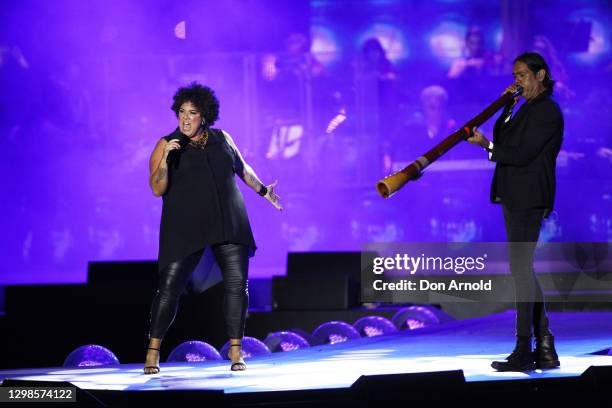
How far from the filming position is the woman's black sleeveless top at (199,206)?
4176 millimetres

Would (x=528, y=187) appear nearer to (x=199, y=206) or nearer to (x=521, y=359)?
(x=521, y=359)

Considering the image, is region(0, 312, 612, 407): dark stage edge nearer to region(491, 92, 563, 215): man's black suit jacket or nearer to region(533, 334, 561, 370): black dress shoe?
region(533, 334, 561, 370): black dress shoe

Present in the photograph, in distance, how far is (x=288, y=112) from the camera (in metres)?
10.4

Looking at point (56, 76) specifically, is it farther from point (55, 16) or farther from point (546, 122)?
point (546, 122)

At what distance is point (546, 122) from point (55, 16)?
8450 millimetres

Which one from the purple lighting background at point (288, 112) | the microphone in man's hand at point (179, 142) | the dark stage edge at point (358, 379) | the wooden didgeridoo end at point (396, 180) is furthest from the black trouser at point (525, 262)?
the purple lighting background at point (288, 112)

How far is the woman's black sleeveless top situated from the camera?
4176 mm

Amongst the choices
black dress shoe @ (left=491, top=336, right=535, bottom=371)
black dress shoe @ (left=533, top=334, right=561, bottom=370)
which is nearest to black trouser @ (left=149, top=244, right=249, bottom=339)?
black dress shoe @ (left=491, top=336, right=535, bottom=371)

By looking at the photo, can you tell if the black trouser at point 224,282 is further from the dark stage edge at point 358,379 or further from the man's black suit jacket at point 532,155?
the man's black suit jacket at point 532,155

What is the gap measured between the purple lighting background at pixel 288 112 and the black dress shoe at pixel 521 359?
6.21 m

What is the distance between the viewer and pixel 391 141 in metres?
10.2

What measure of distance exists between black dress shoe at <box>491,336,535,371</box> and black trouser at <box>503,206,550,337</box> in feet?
0.14

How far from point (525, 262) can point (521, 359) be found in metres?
0.41

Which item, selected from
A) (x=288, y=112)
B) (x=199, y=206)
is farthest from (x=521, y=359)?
(x=288, y=112)
